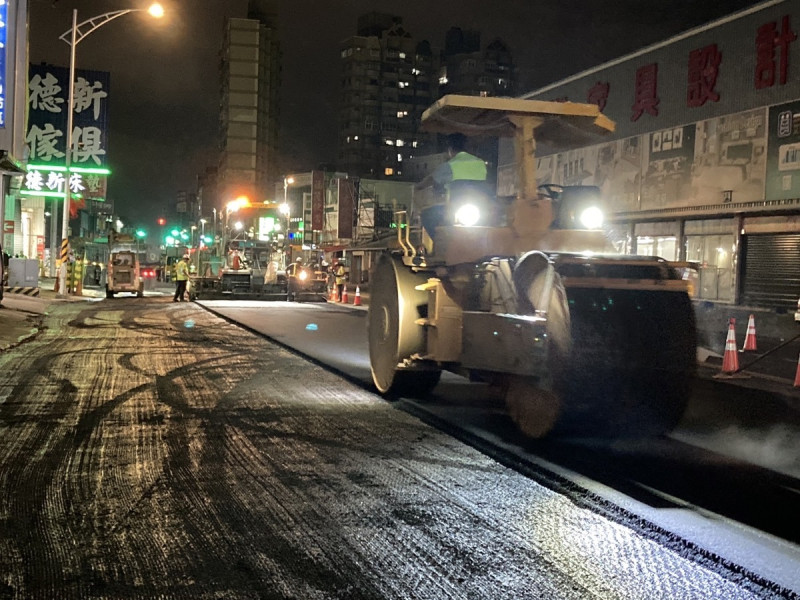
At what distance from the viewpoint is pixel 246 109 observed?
317 ft

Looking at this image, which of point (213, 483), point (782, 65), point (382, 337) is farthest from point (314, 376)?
point (782, 65)

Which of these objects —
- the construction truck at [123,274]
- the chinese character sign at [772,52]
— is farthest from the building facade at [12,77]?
the chinese character sign at [772,52]

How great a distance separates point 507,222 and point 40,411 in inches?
208

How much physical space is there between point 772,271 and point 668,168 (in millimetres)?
5461

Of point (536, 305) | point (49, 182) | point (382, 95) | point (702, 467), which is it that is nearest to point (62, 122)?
point (49, 182)

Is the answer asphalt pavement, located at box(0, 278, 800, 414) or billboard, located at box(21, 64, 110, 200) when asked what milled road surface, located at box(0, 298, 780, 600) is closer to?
asphalt pavement, located at box(0, 278, 800, 414)

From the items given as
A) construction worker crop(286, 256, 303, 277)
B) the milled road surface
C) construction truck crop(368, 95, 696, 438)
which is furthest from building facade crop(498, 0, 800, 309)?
the milled road surface

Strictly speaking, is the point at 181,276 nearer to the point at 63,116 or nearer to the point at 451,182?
the point at 63,116

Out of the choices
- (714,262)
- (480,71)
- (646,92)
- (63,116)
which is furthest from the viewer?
(480,71)

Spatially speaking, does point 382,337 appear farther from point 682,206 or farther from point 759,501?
point 682,206

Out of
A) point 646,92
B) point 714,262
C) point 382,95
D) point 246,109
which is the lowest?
point 714,262

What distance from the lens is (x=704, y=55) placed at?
26844 millimetres

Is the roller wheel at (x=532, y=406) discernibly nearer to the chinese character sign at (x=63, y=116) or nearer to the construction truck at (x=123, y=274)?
the construction truck at (x=123, y=274)

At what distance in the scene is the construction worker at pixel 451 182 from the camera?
27.8 feet
